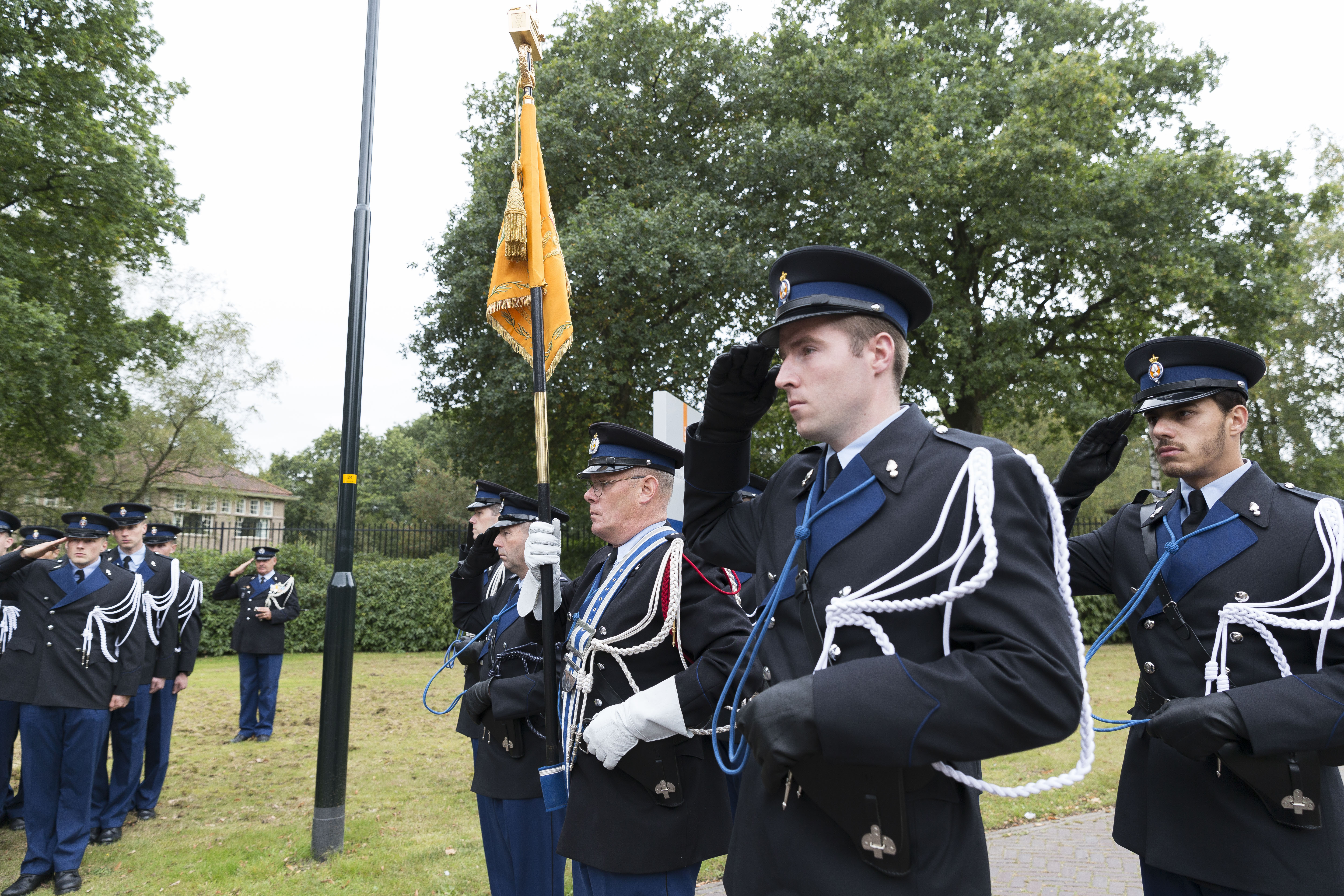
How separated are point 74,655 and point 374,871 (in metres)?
2.56

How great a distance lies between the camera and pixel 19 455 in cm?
2075

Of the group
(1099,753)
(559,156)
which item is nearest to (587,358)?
(559,156)

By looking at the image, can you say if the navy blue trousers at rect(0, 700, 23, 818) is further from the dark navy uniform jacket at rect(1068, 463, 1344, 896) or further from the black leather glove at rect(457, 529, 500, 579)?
the dark navy uniform jacket at rect(1068, 463, 1344, 896)

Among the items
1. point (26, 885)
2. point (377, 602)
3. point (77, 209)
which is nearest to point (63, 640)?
point (26, 885)

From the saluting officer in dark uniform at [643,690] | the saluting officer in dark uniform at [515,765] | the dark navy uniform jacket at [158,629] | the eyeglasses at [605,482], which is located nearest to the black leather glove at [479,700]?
the saluting officer in dark uniform at [515,765]

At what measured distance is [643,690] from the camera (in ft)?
10.6

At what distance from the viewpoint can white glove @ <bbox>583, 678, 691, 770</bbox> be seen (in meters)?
2.88

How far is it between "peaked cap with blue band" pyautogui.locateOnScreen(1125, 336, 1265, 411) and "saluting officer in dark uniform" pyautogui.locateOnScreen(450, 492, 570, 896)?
2397 millimetres

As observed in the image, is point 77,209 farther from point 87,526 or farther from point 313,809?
point 313,809

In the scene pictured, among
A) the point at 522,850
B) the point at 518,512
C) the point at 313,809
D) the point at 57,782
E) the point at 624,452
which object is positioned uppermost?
the point at 624,452

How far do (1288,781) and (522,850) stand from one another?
306 centimetres

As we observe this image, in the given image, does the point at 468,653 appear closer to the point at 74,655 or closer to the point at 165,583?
the point at 74,655

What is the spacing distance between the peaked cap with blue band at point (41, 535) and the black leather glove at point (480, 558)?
9.55 ft

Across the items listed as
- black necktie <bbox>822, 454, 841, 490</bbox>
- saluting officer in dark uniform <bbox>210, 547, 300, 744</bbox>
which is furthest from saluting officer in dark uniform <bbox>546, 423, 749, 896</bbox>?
saluting officer in dark uniform <bbox>210, 547, 300, 744</bbox>
